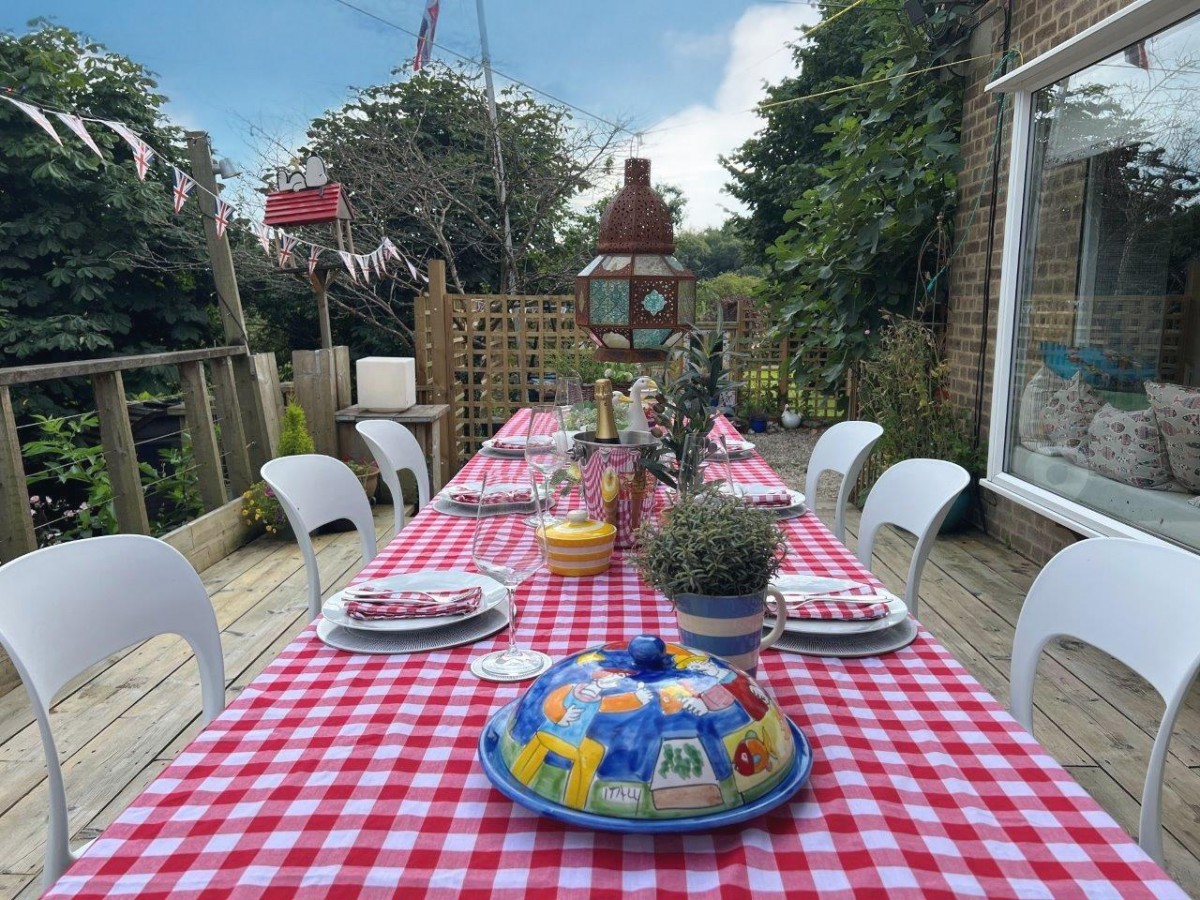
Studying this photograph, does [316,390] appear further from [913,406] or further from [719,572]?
[719,572]

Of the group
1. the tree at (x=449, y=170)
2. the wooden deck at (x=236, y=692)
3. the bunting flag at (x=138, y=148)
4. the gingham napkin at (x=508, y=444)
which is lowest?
the wooden deck at (x=236, y=692)

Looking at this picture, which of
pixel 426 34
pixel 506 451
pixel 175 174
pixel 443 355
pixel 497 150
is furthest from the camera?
pixel 497 150

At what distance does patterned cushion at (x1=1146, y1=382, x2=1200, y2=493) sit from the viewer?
8.23 ft

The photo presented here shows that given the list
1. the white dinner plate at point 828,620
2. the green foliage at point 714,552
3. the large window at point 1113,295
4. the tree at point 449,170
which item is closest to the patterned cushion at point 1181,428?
the large window at point 1113,295

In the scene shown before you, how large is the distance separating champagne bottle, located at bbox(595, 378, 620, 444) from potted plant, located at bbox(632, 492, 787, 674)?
0.68 meters

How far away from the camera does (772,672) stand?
1100mm

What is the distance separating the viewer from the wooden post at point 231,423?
422 centimetres

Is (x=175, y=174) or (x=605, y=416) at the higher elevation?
(x=175, y=174)

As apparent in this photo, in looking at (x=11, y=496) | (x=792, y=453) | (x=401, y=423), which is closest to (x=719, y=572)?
(x=11, y=496)

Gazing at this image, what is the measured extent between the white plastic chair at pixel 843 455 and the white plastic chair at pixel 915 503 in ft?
1.20

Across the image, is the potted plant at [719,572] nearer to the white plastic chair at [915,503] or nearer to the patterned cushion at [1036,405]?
the white plastic chair at [915,503]

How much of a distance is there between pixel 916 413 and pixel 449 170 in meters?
4.99

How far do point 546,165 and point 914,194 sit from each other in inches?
170

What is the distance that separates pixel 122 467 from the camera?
11.0 ft
